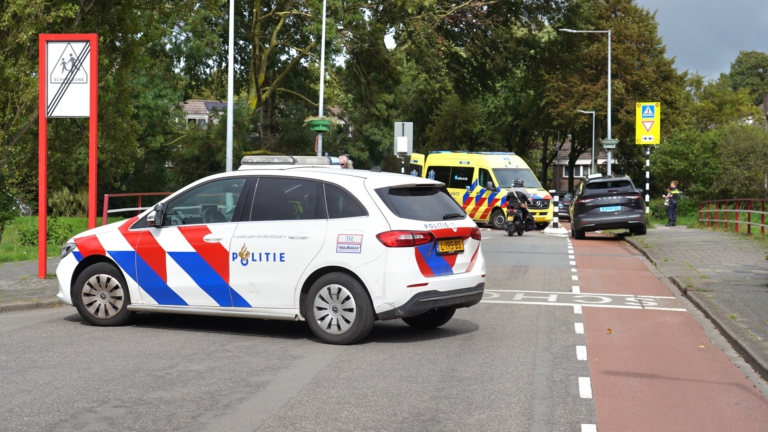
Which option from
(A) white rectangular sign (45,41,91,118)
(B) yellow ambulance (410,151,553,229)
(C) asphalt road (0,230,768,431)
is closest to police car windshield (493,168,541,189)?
(B) yellow ambulance (410,151,553,229)

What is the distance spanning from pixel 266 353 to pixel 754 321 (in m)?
5.35

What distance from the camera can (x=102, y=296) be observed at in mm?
9836

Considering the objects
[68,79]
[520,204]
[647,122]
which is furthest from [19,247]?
[647,122]

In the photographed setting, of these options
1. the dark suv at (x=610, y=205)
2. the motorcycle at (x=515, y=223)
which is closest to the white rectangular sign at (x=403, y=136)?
the motorcycle at (x=515, y=223)

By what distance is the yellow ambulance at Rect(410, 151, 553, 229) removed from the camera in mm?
33062

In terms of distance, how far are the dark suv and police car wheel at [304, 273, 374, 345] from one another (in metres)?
18.3

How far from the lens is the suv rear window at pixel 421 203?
29.1 feet

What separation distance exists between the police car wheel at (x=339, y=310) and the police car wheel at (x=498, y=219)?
79.6 ft

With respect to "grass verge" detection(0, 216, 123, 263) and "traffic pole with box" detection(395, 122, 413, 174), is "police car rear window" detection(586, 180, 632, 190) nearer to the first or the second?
"traffic pole with box" detection(395, 122, 413, 174)

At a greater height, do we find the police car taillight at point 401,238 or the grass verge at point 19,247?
the police car taillight at point 401,238

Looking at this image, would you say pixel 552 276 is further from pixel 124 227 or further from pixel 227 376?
pixel 227 376

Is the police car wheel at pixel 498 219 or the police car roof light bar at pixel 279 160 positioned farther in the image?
the police car wheel at pixel 498 219

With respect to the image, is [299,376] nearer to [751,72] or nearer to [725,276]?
[725,276]

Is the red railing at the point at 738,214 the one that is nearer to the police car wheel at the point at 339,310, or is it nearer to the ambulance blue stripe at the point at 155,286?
the police car wheel at the point at 339,310
